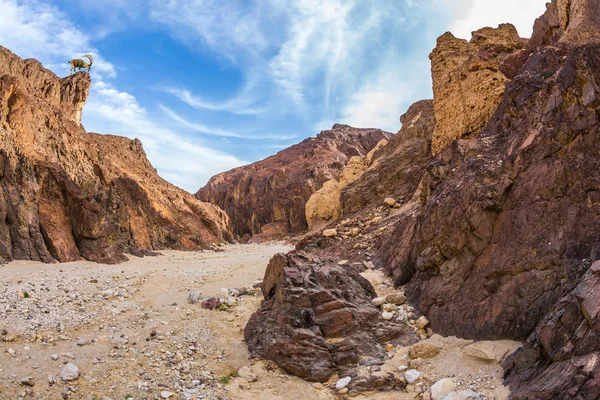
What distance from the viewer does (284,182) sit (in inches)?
2849

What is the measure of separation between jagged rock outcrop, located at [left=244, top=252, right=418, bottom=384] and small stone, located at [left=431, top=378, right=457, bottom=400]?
2.57 ft

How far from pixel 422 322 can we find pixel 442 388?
2.10m

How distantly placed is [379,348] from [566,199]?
443 centimetres

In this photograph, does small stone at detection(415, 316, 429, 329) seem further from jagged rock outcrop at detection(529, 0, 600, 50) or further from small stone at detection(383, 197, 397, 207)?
small stone at detection(383, 197, 397, 207)

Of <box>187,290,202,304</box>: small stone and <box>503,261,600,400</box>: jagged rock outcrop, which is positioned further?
<box>187,290,202,304</box>: small stone

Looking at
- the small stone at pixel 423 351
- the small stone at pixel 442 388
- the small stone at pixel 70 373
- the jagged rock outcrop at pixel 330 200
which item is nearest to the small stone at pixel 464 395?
the small stone at pixel 442 388

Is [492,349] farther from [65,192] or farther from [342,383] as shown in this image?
[65,192]

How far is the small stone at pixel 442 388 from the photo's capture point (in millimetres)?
6066

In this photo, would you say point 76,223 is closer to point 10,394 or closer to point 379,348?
point 10,394

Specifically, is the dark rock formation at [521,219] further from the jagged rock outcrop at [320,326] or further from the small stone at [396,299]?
the jagged rock outcrop at [320,326]

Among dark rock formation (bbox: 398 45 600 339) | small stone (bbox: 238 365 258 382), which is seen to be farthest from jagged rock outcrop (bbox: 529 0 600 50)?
small stone (bbox: 238 365 258 382)

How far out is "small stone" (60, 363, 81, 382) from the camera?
6.54 metres

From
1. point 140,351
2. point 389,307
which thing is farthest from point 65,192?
point 389,307

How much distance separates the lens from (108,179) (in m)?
27.3
